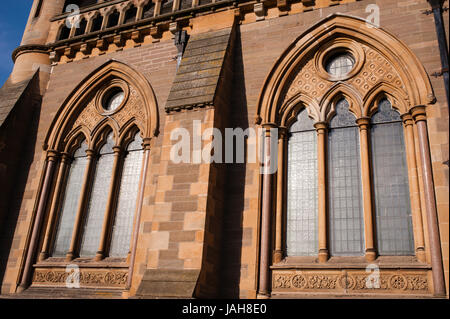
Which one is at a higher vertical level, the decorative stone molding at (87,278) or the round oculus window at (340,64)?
the round oculus window at (340,64)

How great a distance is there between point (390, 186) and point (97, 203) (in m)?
6.91

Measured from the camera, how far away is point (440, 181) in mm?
7922

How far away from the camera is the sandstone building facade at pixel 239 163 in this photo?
8.22 metres

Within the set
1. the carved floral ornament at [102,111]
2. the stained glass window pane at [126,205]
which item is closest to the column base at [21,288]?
the stained glass window pane at [126,205]

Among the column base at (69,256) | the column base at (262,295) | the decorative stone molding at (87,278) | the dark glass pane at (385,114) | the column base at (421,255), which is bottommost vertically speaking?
the column base at (262,295)

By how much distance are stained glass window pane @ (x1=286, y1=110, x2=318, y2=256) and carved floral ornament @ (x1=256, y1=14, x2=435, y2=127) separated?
43 cm

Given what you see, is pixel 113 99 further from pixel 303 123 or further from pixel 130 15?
pixel 303 123

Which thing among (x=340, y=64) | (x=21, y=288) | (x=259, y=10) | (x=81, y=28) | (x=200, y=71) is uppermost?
(x=81, y=28)

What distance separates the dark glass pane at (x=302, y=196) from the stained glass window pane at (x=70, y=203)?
5553 millimetres

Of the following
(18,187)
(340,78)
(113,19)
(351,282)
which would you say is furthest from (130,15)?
(351,282)

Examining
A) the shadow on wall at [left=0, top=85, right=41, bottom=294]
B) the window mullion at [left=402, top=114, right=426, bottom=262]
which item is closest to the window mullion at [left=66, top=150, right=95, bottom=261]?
the shadow on wall at [left=0, top=85, right=41, bottom=294]

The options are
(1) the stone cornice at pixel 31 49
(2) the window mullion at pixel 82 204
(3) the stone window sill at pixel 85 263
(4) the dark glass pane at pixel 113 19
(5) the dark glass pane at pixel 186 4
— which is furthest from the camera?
(1) the stone cornice at pixel 31 49

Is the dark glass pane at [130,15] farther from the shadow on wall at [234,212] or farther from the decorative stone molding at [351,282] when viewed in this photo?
the decorative stone molding at [351,282]

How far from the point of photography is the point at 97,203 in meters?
11.1
